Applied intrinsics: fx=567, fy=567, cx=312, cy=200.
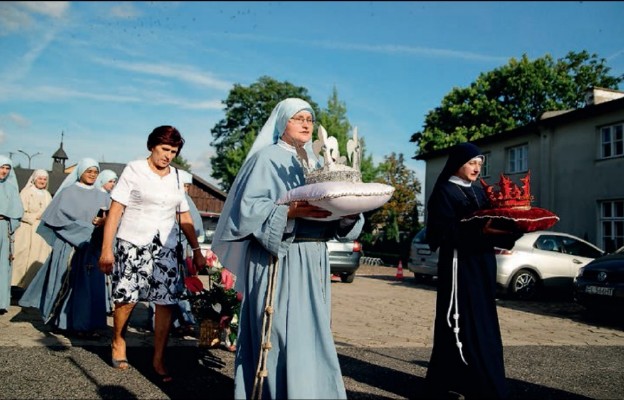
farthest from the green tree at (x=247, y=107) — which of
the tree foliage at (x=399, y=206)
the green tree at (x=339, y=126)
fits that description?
the tree foliage at (x=399, y=206)

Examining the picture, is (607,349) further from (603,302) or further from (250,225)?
(250,225)

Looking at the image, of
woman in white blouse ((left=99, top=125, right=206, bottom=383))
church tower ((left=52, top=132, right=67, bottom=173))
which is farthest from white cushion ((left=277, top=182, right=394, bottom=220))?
church tower ((left=52, top=132, right=67, bottom=173))

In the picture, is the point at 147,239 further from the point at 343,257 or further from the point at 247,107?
the point at 247,107

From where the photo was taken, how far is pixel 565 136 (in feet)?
72.9

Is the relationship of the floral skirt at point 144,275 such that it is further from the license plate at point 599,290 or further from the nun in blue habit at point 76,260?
the license plate at point 599,290

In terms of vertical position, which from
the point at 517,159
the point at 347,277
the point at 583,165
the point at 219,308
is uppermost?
the point at 517,159

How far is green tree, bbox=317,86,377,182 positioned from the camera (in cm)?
4784

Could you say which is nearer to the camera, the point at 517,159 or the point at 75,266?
the point at 75,266

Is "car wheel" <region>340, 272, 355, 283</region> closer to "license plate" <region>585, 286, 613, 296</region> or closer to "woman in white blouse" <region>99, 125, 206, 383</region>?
"license plate" <region>585, 286, 613, 296</region>

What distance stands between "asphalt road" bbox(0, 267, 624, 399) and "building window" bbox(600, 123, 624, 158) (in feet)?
40.2

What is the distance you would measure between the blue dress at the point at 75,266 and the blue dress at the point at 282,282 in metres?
3.41

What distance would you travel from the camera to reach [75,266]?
6855 millimetres

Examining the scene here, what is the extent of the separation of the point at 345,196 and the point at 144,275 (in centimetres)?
245

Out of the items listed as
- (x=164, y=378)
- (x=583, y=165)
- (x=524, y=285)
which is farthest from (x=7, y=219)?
(x=583, y=165)
